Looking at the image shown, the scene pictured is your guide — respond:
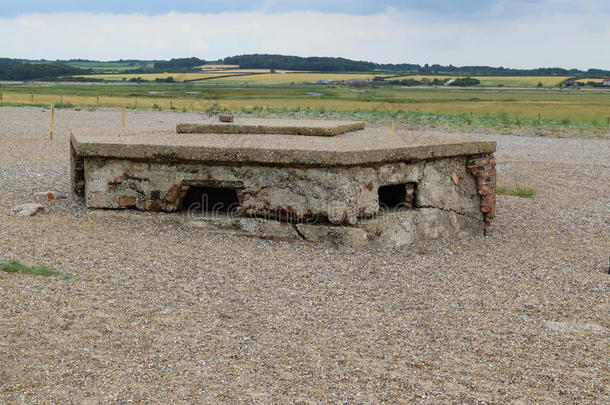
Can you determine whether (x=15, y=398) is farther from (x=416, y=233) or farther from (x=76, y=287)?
(x=416, y=233)

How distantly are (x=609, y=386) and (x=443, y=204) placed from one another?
15.2 ft

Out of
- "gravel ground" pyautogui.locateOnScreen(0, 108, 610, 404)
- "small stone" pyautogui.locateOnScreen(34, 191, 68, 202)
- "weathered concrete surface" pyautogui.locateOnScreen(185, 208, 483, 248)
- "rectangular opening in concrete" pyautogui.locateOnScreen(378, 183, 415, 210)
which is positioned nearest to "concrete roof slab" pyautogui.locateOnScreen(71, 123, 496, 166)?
"rectangular opening in concrete" pyautogui.locateOnScreen(378, 183, 415, 210)

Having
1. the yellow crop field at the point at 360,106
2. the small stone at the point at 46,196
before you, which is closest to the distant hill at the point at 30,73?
the yellow crop field at the point at 360,106

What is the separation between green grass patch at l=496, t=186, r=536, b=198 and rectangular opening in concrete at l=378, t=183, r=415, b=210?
165 inches

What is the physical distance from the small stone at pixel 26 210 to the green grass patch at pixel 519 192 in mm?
8066

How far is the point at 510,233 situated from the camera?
9.97 metres

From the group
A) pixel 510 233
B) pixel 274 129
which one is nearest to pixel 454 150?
pixel 510 233

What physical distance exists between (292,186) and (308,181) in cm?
21

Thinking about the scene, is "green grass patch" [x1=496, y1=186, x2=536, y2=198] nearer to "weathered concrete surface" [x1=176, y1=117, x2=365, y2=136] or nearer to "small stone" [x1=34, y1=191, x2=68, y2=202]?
"weathered concrete surface" [x1=176, y1=117, x2=365, y2=136]

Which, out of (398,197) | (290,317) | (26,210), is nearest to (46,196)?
(26,210)

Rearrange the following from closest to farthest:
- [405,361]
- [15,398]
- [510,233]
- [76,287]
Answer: [15,398] < [405,361] < [76,287] < [510,233]

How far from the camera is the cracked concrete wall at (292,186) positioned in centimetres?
845

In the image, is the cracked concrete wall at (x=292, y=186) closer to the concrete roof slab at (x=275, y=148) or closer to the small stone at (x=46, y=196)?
the concrete roof slab at (x=275, y=148)

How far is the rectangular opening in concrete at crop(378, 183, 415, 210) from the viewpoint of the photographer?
30.0 ft
